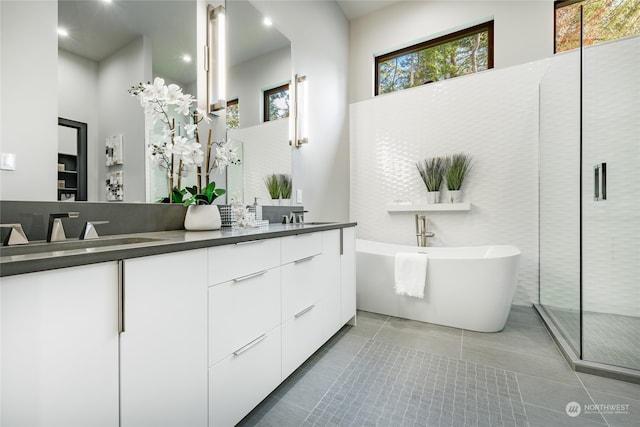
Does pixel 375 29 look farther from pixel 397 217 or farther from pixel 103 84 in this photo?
pixel 103 84

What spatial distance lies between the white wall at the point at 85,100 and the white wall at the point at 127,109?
2cm

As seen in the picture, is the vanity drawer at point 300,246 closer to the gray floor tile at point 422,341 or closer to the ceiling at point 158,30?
the gray floor tile at point 422,341

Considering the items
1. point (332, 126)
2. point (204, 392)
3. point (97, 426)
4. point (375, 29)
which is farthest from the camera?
point (375, 29)

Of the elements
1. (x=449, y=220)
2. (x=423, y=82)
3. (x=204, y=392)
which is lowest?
(x=204, y=392)

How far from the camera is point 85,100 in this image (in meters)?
1.24

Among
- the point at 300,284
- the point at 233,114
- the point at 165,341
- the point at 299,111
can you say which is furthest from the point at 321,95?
the point at 165,341

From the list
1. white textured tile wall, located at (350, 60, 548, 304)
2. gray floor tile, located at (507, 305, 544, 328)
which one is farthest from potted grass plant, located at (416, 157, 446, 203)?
gray floor tile, located at (507, 305, 544, 328)

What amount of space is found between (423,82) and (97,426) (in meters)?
3.87

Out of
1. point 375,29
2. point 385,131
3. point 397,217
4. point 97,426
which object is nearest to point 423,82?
point 385,131

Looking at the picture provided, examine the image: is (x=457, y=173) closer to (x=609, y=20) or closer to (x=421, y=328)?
(x=609, y=20)

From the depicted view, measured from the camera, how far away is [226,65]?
6.36 ft

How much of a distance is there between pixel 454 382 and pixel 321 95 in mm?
2741

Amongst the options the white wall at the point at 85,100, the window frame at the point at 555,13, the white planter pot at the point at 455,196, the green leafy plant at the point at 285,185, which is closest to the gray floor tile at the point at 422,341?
the green leafy plant at the point at 285,185

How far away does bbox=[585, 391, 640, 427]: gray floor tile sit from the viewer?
128 centimetres
